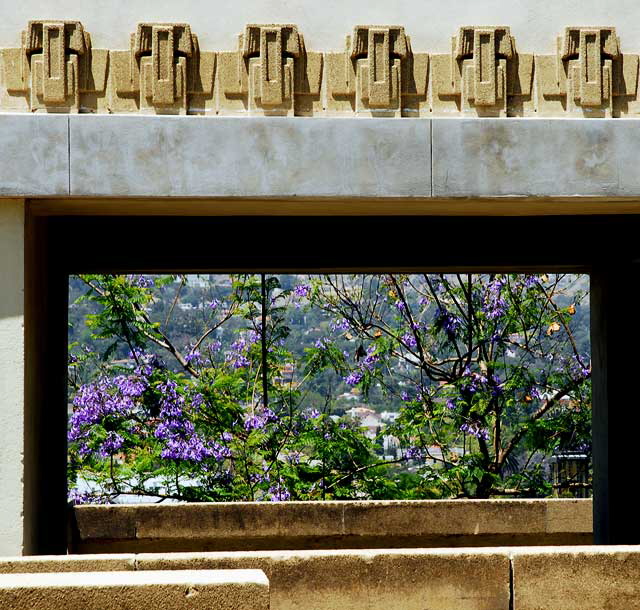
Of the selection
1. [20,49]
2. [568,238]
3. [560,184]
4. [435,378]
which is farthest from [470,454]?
[20,49]

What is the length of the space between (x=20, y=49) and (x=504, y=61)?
141 inches

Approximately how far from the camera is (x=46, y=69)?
7867 millimetres

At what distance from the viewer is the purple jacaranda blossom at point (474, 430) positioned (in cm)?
1712

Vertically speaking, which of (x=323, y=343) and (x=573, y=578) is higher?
(x=323, y=343)

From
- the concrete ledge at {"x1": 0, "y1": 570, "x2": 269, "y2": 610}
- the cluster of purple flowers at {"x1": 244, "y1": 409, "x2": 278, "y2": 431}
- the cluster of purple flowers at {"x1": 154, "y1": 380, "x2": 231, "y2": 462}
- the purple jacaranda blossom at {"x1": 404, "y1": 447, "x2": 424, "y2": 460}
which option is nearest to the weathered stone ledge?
the concrete ledge at {"x1": 0, "y1": 570, "x2": 269, "y2": 610}

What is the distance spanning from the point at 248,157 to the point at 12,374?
2321 mm

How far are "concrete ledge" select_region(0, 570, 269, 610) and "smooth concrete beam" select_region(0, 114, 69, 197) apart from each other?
306cm

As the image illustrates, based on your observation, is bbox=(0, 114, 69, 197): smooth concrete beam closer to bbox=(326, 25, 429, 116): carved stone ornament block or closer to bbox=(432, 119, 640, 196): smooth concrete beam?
bbox=(326, 25, 429, 116): carved stone ornament block

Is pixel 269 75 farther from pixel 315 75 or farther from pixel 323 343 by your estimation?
pixel 323 343

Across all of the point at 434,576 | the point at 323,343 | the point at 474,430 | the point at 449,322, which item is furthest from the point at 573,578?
the point at 323,343

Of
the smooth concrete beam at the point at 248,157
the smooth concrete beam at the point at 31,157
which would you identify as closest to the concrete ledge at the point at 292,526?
the smooth concrete beam at the point at 248,157

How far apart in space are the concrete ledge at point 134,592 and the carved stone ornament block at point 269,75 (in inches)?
146

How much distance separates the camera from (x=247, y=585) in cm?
566

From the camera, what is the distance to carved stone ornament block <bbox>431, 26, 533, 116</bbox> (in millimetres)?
8109
